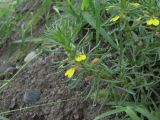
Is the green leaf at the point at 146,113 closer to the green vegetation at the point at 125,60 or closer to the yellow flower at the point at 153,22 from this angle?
the green vegetation at the point at 125,60

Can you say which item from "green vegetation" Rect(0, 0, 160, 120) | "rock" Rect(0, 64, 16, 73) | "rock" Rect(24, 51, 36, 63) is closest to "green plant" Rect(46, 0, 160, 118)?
"green vegetation" Rect(0, 0, 160, 120)

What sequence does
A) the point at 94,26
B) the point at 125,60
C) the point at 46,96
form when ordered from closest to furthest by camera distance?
the point at 125,60, the point at 94,26, the point at 46,96

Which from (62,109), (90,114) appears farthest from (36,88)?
(90,114)

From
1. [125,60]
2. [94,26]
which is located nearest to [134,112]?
[125,60]

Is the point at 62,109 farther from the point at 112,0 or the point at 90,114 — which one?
the point at 112,0

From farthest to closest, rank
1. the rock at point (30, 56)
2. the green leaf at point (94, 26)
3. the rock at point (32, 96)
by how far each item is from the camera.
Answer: the rock at point (30, 56)
the rock at point (32, 96)
the green leaf at point (94, 26)

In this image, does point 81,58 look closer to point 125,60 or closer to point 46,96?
point 125,60

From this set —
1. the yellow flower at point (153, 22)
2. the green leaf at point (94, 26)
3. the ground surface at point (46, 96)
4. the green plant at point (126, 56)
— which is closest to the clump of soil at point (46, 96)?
the ground surface at point (46, 96)
